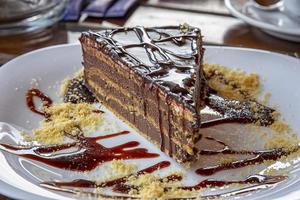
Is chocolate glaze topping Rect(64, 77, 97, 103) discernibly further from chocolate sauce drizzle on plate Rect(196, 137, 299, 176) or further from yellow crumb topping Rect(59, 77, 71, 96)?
chocolate sauce drizzle on plate Rect(196, 137, 299, 176)

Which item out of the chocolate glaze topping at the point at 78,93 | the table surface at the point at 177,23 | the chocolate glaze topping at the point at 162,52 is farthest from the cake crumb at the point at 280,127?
the chocolate glaze topping at the point at 78,93

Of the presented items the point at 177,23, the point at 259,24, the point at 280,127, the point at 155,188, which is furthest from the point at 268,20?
the point at 155,188

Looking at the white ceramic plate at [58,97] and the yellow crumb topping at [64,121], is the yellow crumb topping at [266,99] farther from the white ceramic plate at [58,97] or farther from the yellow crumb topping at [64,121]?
the yellow crumb topping at [64,121]

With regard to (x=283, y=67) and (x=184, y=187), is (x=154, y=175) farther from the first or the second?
(x=283, y=67)

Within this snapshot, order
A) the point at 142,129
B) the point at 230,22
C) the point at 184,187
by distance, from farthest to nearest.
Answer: the point at 230,22 → the point at 142,129 → the point at 184,187

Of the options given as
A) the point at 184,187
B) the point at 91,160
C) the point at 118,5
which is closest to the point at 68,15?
the point at 118,5
